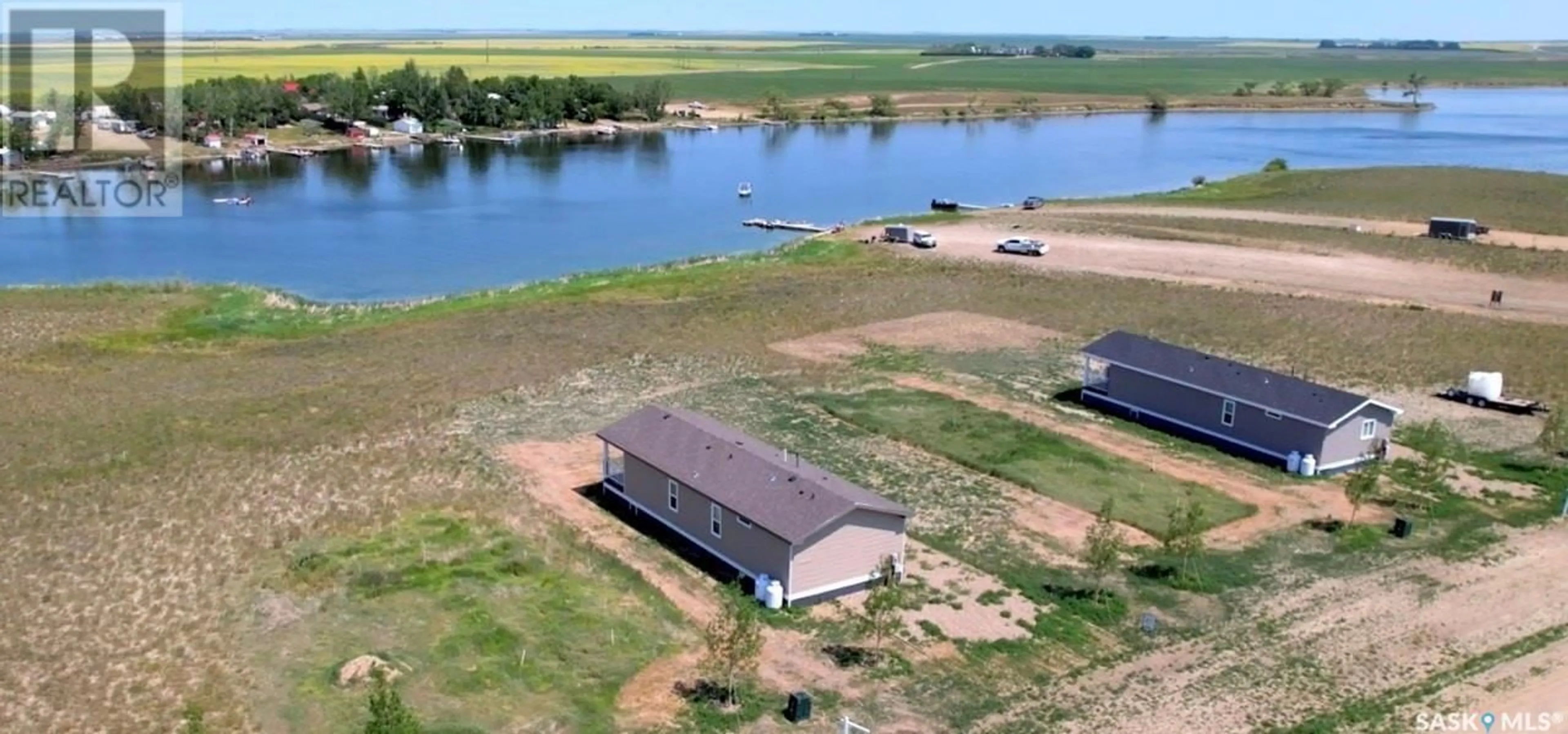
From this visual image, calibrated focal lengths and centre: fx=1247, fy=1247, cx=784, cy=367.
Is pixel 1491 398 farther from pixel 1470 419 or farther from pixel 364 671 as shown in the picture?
pixel 364 671

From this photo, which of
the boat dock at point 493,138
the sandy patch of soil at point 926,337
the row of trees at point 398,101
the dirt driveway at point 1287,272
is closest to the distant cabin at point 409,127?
the row of trees at point 398,101

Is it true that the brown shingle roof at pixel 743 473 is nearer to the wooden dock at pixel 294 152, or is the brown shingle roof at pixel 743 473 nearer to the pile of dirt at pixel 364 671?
the pile of dirt at pixel 364 671

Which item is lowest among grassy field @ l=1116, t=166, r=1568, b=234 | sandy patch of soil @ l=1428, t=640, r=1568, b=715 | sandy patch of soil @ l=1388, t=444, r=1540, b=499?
sandy patch of soil @ l=1428, t=640, r=1568, b=715

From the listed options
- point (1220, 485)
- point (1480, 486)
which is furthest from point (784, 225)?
point (1480, 486)

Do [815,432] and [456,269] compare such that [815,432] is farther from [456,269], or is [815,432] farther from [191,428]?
[456,269]

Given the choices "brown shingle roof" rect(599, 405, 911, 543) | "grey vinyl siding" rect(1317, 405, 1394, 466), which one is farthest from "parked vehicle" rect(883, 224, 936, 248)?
"brown shingle roof" rect(599, 405, 911, 543)

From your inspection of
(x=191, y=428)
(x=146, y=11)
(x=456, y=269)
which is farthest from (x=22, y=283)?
(x=191, y=428)

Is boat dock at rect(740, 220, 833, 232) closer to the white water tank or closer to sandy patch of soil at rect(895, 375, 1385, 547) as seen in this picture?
sandy patch of soil at rect(895, 375, 1385, 547)

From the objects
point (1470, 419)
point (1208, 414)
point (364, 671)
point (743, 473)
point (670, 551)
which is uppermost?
point (1208, 414)

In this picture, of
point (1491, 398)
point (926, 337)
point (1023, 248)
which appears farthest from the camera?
point (1023, 248)
